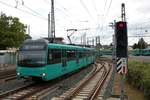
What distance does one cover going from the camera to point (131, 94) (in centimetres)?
1692

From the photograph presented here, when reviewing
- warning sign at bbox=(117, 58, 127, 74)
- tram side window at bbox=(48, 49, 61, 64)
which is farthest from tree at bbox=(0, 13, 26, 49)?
warning sign at bbox=(117, 58, 127, 74)

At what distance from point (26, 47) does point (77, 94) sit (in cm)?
544

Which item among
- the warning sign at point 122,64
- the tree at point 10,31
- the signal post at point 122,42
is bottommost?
the warning sign at point 122,64

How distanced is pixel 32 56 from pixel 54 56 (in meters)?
1.90

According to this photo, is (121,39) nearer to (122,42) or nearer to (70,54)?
(122,42)

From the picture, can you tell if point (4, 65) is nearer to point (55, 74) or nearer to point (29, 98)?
point (55, 74)

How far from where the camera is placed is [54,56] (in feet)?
69.7

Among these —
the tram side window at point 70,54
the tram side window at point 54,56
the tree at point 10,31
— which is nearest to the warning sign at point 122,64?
the tram side window at point 54,56

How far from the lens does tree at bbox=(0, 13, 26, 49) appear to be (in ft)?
190

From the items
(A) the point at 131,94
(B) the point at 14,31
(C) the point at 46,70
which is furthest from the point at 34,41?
(B) the point at 14,31

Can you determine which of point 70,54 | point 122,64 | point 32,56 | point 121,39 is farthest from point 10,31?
point 121,39

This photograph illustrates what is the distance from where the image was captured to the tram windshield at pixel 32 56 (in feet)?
64.5

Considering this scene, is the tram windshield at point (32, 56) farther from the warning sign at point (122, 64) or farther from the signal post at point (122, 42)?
the signal post at point (122, 42)

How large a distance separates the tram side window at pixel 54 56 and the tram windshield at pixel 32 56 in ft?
2.05
